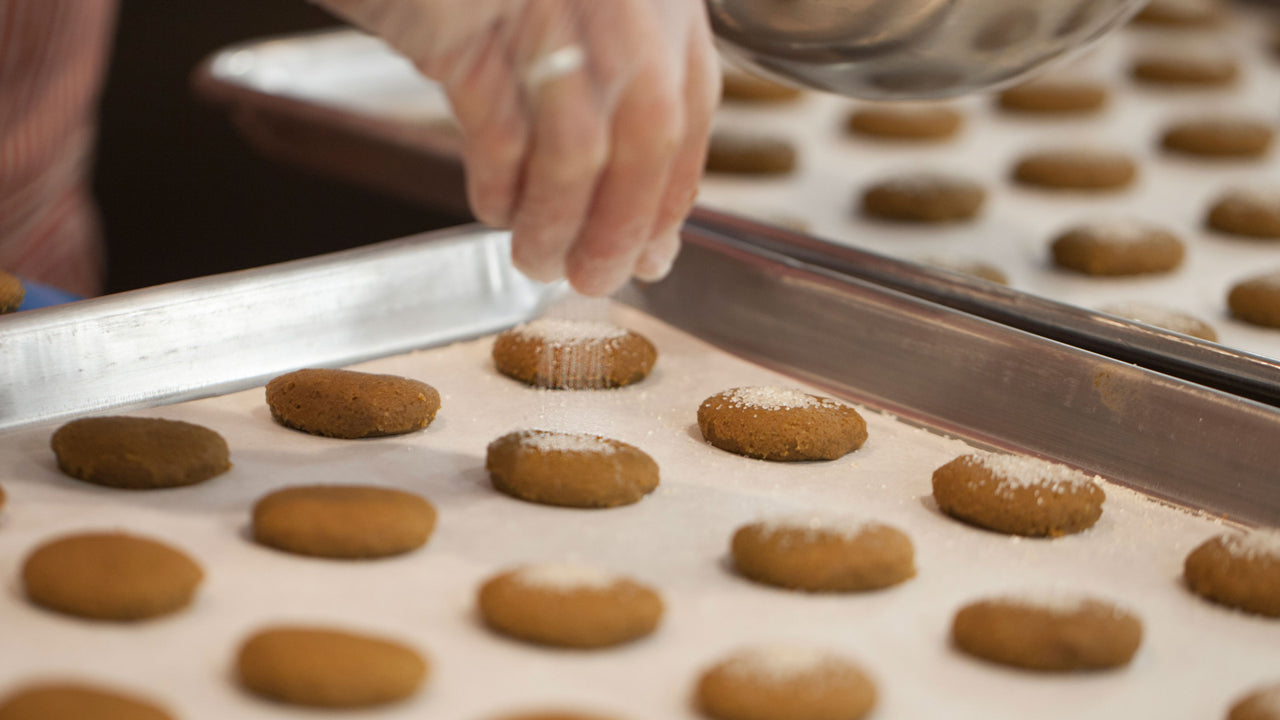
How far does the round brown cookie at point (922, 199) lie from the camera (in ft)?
6.66

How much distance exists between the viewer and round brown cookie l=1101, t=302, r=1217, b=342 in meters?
1.47

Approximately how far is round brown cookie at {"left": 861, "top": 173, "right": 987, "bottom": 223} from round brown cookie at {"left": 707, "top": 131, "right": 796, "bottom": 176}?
0.19 meters

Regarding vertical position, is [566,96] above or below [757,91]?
above

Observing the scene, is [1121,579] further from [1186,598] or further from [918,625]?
[918,625]

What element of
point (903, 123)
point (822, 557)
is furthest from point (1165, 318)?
point (903, 123)

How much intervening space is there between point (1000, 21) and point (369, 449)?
0.74 metres

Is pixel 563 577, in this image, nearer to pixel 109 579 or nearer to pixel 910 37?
pixel 109 579

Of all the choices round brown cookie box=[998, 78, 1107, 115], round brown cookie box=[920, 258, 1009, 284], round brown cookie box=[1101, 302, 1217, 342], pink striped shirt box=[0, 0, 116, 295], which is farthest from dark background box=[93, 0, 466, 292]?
round brown cookie box=[1101, 302, 1217, 342]

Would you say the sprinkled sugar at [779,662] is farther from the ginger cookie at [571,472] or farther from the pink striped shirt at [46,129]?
the pink striped shirt at [46,129]

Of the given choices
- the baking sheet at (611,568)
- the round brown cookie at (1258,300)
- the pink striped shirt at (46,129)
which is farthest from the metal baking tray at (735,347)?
the pink striped shirt at (46,129)

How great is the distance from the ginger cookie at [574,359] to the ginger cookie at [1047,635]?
0.54 metres

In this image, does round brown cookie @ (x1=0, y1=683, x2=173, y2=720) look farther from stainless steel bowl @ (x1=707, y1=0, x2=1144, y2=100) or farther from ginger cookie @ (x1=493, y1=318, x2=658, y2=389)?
stainless steel bowl @ (x1=707, y1=0, x2=1144, y2=100)

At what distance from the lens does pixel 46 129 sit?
2.05 metres

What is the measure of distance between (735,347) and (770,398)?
0.91ft
